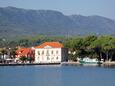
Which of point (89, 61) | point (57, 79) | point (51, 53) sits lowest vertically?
point (57, 79)

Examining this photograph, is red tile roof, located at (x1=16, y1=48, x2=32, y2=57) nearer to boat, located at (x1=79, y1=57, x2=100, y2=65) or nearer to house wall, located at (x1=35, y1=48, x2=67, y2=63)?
house wall, located at (x1=35, y1=48, x2=67, y2=63)

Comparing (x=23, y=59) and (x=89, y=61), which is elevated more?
(x=23, y=59)

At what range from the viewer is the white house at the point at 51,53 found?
115 metres

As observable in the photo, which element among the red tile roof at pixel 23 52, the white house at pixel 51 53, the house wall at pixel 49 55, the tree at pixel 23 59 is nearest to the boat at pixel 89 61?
the tree at pixel 23 59

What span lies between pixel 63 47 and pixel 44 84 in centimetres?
7134

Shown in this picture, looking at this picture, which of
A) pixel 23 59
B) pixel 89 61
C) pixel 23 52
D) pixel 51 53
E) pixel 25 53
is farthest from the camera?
pixel 23 52

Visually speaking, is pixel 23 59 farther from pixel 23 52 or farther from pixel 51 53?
pixel 51 53

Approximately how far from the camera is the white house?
376 feet

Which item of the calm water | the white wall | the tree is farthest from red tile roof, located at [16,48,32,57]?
the calm water

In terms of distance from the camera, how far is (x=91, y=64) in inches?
3917

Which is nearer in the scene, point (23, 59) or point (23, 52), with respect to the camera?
point (23, 59)

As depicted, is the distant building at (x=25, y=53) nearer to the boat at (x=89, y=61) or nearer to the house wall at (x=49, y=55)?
the house wall at (x=49, y=55)

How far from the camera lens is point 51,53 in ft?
378

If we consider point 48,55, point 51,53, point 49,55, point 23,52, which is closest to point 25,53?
point 23,52
